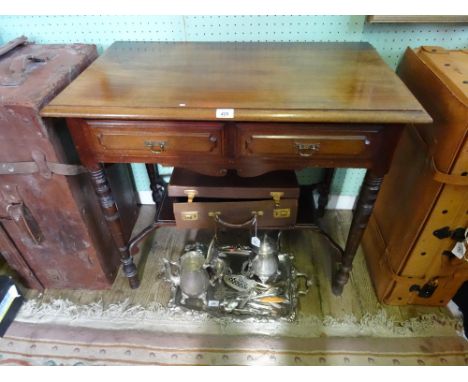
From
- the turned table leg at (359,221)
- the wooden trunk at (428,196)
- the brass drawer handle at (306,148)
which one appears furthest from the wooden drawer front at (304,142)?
the wooden trunk at (428,196)

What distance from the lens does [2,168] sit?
950 millimetres

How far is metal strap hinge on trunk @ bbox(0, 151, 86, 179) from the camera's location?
0.95 metres

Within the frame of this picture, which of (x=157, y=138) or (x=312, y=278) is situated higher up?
(x=157, y=138)

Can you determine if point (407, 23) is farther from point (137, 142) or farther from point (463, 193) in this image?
point (137, 142)

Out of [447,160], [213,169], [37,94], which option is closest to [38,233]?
[37,94]

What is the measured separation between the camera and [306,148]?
2.71ft

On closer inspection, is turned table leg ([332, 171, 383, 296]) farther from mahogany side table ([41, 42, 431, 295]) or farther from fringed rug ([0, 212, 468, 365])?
fringed rug ([0, 212, 468, 365])

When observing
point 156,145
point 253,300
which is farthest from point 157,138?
point 253,300

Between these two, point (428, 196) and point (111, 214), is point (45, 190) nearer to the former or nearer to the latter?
point (111, 214)

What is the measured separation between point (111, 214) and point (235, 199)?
41 centimetres

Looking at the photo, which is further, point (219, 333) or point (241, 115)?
point (219, 333)

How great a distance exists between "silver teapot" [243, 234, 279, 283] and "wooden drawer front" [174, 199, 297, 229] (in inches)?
3.4

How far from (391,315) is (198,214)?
31.8 inches
